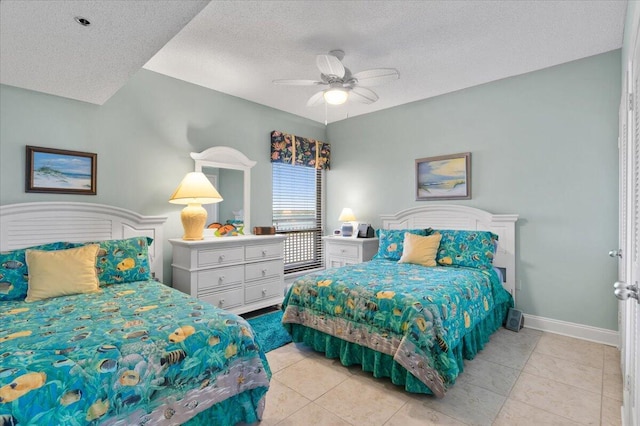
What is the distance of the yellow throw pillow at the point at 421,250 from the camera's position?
3264 millimetres

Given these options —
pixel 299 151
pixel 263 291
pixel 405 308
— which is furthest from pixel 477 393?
pixel 299 151

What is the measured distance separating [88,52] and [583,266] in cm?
439

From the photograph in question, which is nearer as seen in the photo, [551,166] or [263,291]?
[551,166]

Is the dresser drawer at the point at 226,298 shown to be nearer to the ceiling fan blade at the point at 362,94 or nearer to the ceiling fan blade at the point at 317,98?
the ceiling fan blade at the point at 317,98

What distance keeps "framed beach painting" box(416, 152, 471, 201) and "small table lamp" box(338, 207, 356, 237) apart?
1000 mm

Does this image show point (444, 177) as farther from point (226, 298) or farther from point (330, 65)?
point (226, 298)

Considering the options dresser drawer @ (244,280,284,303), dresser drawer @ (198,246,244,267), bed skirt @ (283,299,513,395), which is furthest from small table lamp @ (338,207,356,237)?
bed skirt @ (283,299,513,395)

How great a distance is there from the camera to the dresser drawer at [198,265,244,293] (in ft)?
10.4

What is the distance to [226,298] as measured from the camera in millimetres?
3332

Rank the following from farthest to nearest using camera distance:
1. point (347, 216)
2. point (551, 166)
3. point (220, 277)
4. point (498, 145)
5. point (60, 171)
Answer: point (347, 216) → point (498, 145) → point (220, 277) → point (551, 166) → point (60, 171)

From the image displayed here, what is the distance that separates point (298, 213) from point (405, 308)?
9.65 ft

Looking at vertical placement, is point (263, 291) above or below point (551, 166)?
below

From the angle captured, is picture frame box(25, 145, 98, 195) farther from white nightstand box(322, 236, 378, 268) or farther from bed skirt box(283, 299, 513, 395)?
white nightstand box(322, 236, 378, 268)

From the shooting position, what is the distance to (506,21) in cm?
241
